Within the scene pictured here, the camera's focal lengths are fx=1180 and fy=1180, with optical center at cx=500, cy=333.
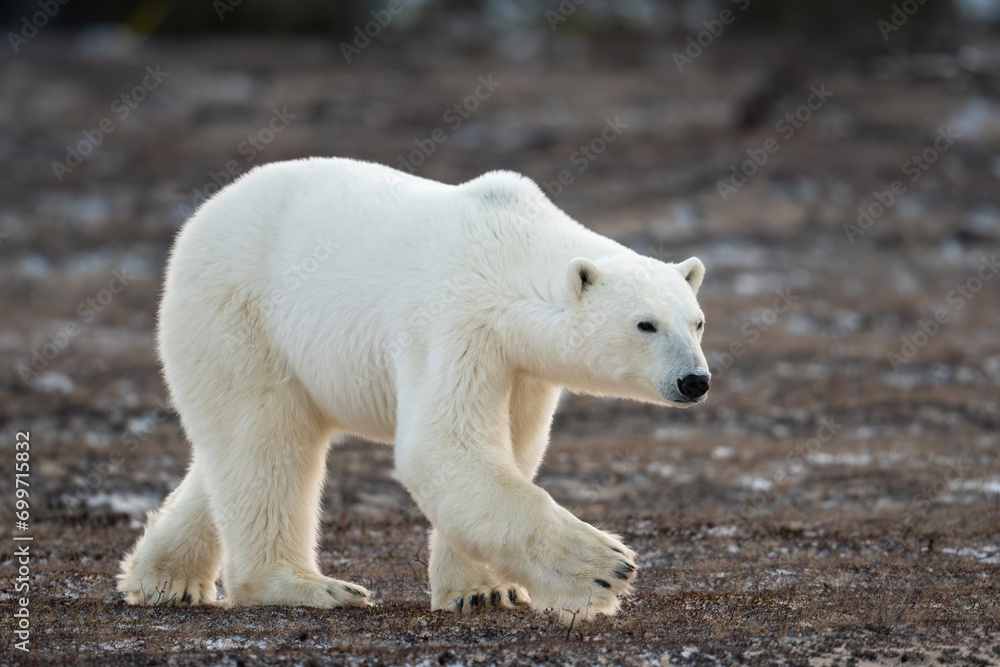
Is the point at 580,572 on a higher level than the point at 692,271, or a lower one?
lower

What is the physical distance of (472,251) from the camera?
546 centimetres

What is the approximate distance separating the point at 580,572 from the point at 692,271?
1.54m

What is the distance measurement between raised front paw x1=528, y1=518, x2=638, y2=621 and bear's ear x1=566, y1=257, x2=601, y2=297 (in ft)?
3.45

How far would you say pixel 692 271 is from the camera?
553 centimetres

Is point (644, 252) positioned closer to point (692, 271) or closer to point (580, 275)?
point (692, 271)

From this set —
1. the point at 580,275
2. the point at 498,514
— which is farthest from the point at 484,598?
the point at 580,275

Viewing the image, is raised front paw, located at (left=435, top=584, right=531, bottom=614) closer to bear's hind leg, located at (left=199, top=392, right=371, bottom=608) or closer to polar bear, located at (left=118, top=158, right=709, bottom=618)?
polar bear, located at (left=118, top=158, right=709, bottom=618)

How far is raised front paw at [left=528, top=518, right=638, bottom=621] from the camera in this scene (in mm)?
4875

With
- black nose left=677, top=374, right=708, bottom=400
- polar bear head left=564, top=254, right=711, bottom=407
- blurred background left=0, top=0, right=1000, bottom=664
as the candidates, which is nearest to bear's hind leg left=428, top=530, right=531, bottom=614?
blurred background left=0, top=0, right=1000, bottom=664

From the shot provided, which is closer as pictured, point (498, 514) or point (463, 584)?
point (498, 514)

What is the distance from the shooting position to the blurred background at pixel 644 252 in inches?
236

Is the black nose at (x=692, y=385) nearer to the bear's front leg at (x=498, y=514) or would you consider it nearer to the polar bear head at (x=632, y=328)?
the polar bear head at (x=632, y=328)

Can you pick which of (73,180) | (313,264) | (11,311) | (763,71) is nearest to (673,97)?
(763,71)

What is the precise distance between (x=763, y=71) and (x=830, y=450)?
21102 millimetres
